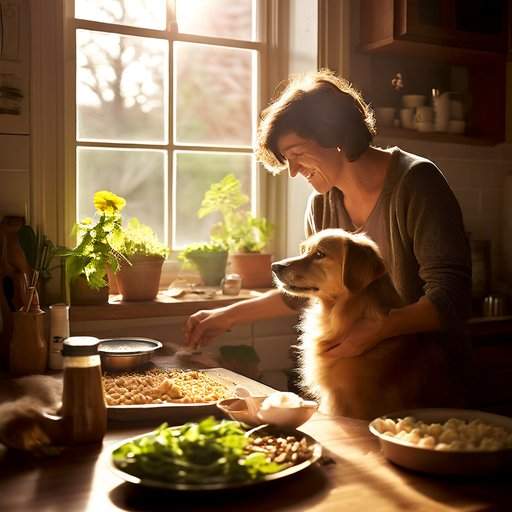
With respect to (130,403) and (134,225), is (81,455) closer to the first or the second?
(130,403)

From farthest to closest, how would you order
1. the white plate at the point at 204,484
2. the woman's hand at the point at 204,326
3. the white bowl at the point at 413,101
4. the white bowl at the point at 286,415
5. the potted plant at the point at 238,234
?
the white bowl at the point at 413,101 < the potted plant at the point at 238,234 < the woman's hand at the point at 204,326 < the white bowl at the point at 286,415 < the white plate at the point at 204,484

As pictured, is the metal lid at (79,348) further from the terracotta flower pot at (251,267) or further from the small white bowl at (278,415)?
the terracotta flower pot at (251,267)

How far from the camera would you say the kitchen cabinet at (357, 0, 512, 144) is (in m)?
2.91

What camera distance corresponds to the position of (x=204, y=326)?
2.24 metres

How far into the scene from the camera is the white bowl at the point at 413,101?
3203mm

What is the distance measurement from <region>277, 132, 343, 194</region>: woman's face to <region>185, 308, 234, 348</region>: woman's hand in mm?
484

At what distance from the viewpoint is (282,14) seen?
10.3 ft

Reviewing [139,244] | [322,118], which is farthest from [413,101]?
[139,244]

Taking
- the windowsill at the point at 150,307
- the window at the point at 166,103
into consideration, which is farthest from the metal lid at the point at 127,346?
the window at the point at 166,103

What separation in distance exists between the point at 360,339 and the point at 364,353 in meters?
0.07

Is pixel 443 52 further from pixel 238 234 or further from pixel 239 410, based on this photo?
pixel 239 410

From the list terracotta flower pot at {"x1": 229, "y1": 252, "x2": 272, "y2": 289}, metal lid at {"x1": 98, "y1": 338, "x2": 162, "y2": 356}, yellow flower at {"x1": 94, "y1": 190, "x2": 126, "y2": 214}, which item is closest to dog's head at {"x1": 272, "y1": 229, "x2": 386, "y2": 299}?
metal lid at {"x1": 98, "y1": 338, "x2": 162, "y2": 356}

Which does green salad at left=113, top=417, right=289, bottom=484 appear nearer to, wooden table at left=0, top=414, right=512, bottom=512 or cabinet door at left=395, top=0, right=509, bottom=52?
wooden table at left=0, top=414, right=512, bottom=512

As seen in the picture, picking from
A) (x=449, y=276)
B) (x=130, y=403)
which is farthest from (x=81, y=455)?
(x=449, y=276)
